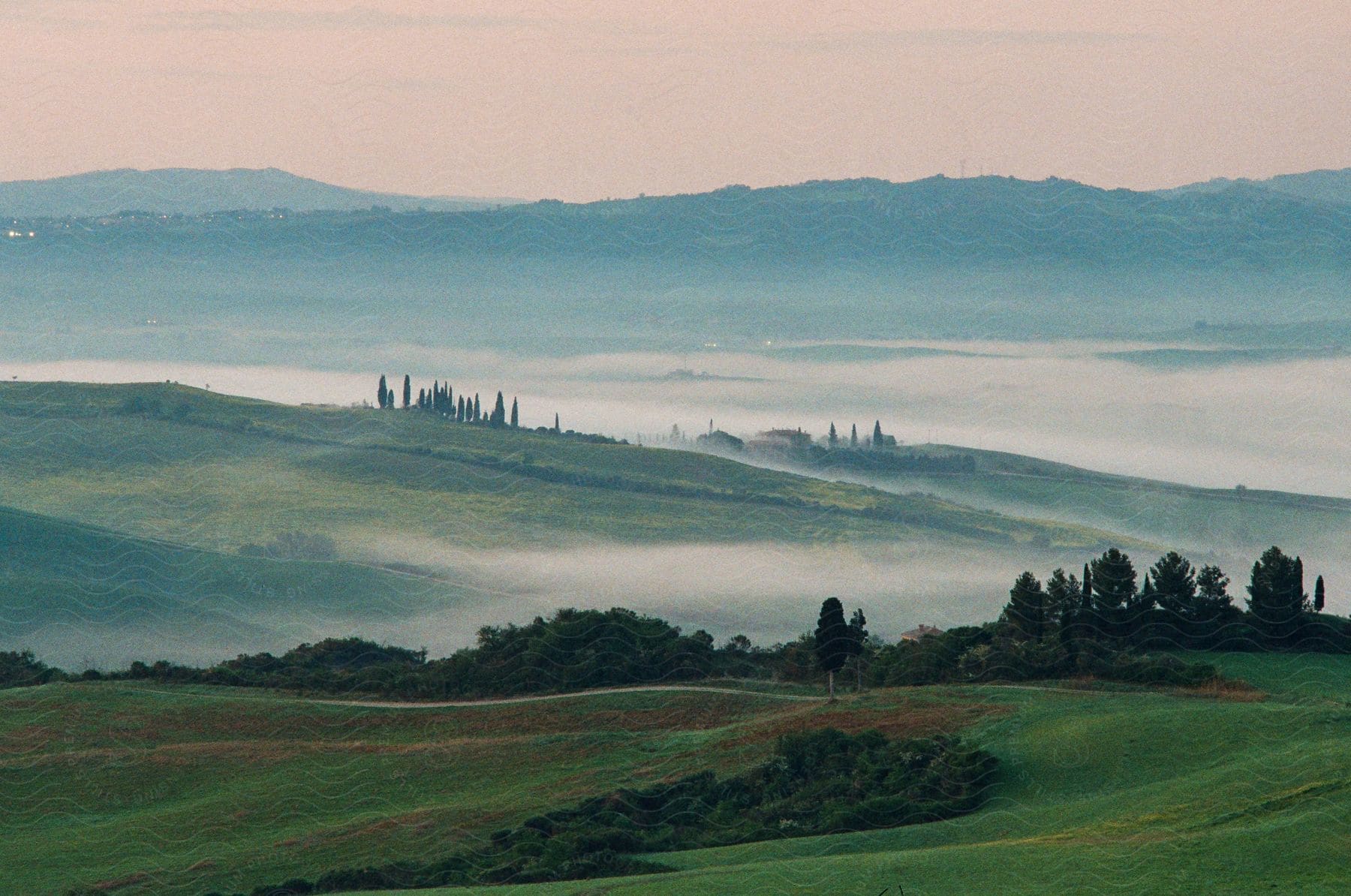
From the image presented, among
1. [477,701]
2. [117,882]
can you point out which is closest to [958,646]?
[477,701]

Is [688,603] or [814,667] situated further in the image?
[688,603]

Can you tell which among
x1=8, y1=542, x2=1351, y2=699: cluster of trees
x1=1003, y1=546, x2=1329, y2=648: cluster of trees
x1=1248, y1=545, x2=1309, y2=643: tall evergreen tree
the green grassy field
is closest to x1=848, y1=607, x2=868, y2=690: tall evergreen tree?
x1=8, y1=542, x2=1351, y2=699: cluster of trees

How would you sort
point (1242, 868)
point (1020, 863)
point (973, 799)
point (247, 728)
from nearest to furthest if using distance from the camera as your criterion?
point (1242, 868) → point (1020, 863) → point (973, 799) → point (247, 728)

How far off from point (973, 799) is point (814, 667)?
18.4 meters

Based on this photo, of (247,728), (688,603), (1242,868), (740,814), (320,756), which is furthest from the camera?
(688,603)

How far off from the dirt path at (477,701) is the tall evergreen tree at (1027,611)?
635cm

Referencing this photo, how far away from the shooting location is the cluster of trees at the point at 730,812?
24.7 m

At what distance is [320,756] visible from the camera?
35250mm

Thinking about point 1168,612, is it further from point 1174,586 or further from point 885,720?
point 885,720

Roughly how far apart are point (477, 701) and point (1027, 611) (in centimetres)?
1423

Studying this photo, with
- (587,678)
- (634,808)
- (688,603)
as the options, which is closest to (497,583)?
(688,603)

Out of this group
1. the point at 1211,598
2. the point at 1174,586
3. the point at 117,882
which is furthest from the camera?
the point at 1211,598

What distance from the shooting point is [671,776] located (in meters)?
30.2

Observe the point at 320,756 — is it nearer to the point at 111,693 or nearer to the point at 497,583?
the point at 111,693
